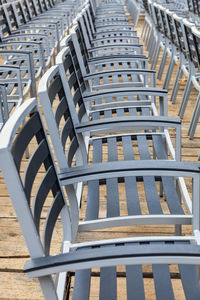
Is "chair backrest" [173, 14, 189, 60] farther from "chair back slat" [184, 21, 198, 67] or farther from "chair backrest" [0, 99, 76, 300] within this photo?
"chair backrest" [0, 99, 76, 300]

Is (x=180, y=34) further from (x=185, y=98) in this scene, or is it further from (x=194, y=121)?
(x=194, y=121)

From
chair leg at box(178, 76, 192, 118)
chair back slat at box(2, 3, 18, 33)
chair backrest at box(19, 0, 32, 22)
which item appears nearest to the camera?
chair leg at box(178, 76, 192, 118)

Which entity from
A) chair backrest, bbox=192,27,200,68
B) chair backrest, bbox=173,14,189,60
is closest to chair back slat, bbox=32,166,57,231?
chair backrest, bbox=192,27,200,68

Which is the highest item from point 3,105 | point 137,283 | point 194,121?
point 3,105

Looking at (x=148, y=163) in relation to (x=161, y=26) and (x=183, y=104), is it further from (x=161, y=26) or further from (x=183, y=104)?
(x=161, y=26)

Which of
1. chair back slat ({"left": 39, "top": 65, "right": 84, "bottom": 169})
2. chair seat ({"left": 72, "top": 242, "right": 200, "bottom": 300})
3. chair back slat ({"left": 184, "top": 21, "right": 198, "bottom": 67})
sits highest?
chair back slat ({"left": 184, "top": 21, "right": 198, "bottom": 67})

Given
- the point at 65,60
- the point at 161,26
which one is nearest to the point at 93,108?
the point at 65,60

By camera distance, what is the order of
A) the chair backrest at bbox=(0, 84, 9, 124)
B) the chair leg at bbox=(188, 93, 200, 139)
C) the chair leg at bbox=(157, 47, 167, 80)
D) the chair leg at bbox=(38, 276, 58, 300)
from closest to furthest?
the chair leg at bbox=(38, 276, 58, 300) → the chair backrest at bbox=(0, 84, 9, 124) → the chair leg at bbox=(188, 93, 200, 139) → the chair leg at bbox=(157, 47, 167, 80)

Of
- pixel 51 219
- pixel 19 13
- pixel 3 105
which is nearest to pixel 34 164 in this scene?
pixel 51 219

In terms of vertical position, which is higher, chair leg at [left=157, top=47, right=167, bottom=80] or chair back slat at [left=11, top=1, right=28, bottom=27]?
chair back slat at [left=11, top=1, right=28, bottom=27]

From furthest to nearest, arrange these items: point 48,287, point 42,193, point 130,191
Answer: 1. point 130,191
2. point 42,193
3. point 48,287

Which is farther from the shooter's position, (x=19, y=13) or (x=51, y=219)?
(x=19, y=13)

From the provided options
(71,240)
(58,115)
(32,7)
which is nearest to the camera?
(71,240)

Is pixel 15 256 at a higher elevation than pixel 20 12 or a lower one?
lower
